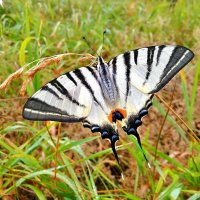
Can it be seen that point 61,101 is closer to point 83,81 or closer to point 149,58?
point 83,81

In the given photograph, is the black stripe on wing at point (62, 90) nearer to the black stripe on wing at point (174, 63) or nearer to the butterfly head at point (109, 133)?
the butterfly head at point (109, 133)

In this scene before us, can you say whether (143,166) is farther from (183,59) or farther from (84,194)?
(183,59)

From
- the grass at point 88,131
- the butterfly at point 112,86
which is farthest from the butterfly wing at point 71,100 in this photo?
the grass at point 88,131

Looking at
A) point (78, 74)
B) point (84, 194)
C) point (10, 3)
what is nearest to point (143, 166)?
point (84, 194)

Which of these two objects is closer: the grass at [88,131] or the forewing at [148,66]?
the forewing at [148,66]

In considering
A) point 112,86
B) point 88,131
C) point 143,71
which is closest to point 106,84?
point 112,86

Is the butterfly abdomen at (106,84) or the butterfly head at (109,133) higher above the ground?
the butterfly abdomen at (106,84)

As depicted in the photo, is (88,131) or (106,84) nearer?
(106,84)
